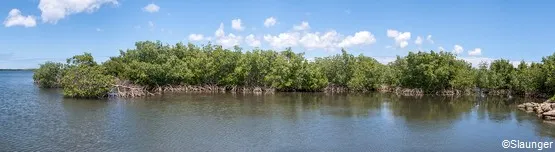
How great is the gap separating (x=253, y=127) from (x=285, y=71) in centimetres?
3562

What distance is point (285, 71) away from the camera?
Result: 221 feet

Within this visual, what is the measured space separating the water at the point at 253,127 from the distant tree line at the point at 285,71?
19677mm

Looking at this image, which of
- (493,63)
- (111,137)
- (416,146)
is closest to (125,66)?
(111,137)

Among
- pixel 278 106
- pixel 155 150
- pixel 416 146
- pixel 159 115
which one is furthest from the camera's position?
pixel 278 106

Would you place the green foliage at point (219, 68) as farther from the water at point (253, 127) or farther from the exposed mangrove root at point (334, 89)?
the water at point (253, 127)

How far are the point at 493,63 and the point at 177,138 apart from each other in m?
58.7

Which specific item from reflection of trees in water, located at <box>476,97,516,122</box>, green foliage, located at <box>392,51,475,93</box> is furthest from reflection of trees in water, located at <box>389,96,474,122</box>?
green foliage, located at <box>392,51,475,93</box>

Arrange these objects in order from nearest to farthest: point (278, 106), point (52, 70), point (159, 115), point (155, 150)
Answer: point (155, 150) < point (159, 115) < point (278, 106) < point (52, 70)

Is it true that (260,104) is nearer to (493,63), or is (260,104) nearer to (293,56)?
(293,56)

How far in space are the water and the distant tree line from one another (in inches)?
775

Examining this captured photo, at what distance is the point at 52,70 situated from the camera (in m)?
75.6

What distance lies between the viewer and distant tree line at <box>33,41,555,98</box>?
2584 inches

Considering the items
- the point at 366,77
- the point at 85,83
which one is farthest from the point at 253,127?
the point at 366,77

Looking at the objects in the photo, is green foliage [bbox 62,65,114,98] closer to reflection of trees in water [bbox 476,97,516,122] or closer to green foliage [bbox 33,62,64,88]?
green foliage [bbox 33,62,64,88]
